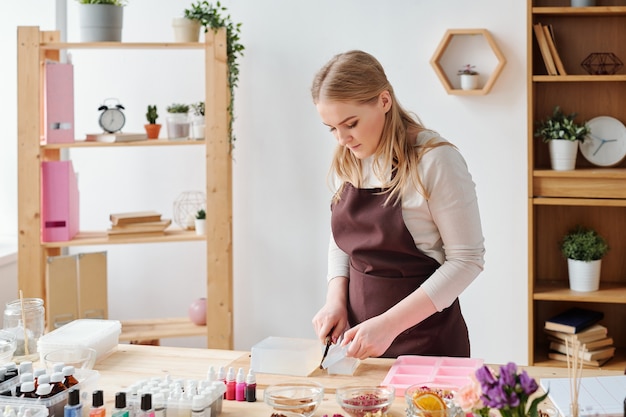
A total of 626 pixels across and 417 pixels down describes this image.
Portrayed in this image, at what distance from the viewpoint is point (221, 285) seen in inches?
149

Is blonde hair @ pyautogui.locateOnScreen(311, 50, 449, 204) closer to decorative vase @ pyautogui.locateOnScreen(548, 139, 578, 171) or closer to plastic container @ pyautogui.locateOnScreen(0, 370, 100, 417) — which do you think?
plastic container @ pyautogui.locateOnScreen(0, 370, 100, 417)

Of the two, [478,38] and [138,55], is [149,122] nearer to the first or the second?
[138,55]

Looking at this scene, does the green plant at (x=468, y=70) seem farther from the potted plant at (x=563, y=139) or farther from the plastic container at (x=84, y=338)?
the plastic container at (x=84, y=338)

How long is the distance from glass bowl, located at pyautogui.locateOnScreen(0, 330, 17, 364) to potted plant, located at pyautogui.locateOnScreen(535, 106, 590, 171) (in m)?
2.51

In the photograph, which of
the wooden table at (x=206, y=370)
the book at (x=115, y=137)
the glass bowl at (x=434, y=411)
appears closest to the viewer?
the glass bowl at (x=434, y=411)

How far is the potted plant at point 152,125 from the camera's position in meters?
3.86

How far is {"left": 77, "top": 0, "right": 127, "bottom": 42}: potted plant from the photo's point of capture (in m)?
3.69

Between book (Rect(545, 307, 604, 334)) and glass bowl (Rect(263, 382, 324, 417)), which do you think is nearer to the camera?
glass bowl (Rect(263, 382, 324, 417))

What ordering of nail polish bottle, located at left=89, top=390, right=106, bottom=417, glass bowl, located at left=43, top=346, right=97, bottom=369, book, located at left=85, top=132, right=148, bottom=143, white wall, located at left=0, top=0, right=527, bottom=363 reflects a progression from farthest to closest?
white wall, located at left=0, top=0, right=527, bottom=363
book, located at left=85, top=132, right=148, bottom=143
glass bowl, located at left=43, top=346, right=97, bottom=369
nail polish bottle, located at left=89, top=390, right=106, bottom=417

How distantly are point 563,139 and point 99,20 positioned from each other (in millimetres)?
2159

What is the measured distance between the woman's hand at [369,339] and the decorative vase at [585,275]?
74.5 inches

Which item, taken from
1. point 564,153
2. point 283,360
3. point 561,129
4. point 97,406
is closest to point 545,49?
point 561,129

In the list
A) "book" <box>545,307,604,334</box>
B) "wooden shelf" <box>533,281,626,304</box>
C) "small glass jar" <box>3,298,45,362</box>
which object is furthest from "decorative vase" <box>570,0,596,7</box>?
"small glass jar" <box>3,298,45,362</box>

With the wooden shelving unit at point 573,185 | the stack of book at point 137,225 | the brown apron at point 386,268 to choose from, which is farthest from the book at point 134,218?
the wooden shelving unit at point 573,185
